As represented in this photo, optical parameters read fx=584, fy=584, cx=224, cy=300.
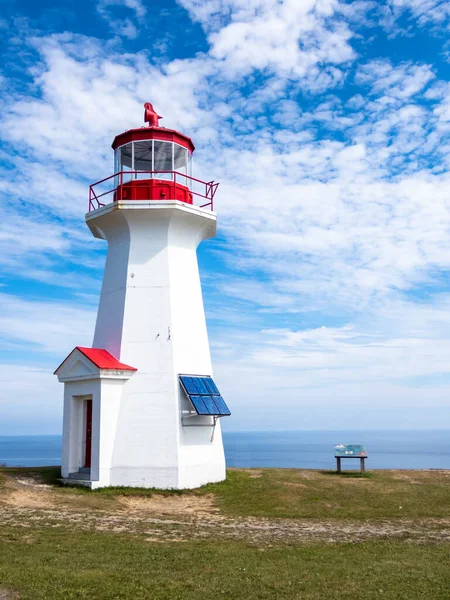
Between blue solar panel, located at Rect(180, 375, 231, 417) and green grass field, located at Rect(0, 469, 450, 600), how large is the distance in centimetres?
229

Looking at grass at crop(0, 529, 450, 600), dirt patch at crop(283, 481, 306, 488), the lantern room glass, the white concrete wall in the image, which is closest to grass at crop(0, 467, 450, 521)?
dirt patch at crop(283, 481, 306, 488)

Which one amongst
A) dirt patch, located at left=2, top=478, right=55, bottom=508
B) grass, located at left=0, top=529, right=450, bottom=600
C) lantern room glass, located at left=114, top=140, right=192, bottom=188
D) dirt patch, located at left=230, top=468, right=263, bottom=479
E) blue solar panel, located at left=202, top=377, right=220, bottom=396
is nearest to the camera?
grass, located at left=0, top=529, right=450, bottom=600

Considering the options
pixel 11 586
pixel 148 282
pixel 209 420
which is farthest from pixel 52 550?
pixel 148 282

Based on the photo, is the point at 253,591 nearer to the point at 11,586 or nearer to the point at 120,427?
the point at 11,586

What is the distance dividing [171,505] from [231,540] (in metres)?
4.80

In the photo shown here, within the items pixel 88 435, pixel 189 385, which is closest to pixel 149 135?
pixel 189 385

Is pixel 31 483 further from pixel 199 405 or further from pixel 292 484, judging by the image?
pixel 292 484

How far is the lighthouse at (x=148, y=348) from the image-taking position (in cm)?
1739

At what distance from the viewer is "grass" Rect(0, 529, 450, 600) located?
7.80 m

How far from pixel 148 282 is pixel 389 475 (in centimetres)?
1059

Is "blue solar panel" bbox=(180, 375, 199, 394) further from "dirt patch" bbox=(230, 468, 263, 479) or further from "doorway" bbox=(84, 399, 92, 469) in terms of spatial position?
"dirt patch" bbox=(230, 468, 263, 479)

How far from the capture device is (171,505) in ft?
51.0

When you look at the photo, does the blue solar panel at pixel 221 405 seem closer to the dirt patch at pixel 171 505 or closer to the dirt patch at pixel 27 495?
the dirt patch at pixel 171 505

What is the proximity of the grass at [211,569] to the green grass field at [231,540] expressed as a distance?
18mm
